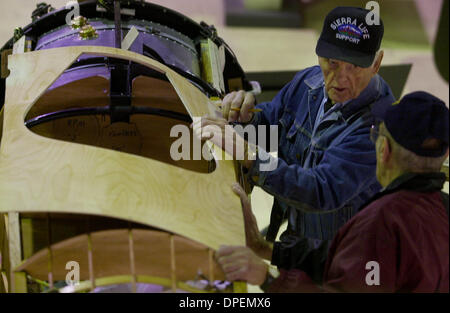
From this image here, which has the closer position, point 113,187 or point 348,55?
point 113,187

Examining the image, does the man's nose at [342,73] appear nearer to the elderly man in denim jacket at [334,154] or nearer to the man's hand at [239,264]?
the elderly man in denim jacket at [334,154]

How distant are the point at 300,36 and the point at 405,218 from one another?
3.57 m

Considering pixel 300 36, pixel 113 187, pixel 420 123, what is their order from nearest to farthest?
pixel 420 123 < pixel 113 187 < pixel 300 36

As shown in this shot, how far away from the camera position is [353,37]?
174cm

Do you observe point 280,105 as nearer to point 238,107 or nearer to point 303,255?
point 238,107

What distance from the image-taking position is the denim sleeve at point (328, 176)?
1798 millimetres

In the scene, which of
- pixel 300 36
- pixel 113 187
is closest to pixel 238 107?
pixel 113 187

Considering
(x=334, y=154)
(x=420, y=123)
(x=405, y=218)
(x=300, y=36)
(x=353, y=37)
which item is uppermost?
(x=300, y=36)

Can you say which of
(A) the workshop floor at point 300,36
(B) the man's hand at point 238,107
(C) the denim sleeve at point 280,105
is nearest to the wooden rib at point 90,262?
(B) the man's hand at point 238,107

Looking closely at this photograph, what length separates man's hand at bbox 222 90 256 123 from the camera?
208 centimetres

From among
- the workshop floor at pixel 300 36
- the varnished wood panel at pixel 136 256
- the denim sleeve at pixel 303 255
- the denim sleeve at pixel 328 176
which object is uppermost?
the workshop floor at pixel 300 36

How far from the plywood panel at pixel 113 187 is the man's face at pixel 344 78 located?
1.32ft

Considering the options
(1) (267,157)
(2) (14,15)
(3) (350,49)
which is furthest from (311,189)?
(2) (14,15)
